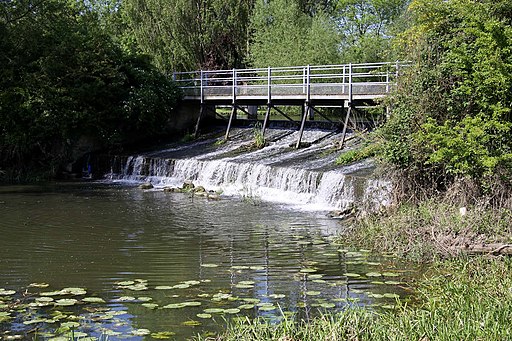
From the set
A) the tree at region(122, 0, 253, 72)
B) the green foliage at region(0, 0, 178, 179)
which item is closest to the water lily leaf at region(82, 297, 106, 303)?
the green foliage at region(0, 0, 178, 179)

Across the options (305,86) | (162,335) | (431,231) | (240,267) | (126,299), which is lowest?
(162,335)

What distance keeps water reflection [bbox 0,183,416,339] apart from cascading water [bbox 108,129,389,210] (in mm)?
1324

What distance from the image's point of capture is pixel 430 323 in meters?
6.45

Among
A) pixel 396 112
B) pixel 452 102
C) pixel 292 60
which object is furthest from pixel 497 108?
pixel 292 60

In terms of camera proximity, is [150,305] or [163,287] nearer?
[150,305]

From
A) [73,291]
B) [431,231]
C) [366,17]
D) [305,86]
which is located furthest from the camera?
[366,17]

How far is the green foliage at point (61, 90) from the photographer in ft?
78.8

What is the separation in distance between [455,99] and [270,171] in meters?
7.16

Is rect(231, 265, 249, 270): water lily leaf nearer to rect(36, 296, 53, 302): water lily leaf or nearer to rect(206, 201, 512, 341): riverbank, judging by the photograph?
rect(206, 201, 512, 341): riverbank

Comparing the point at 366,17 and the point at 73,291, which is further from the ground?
the point at 366,17

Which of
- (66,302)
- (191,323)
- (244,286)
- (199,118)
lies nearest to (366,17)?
(199,118)

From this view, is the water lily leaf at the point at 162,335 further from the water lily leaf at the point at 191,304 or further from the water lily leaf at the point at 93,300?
the water lily leaf at the point at 93,300

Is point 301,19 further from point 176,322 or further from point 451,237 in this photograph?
point 176,322

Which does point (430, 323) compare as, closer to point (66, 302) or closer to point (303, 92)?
point (66, 302)
